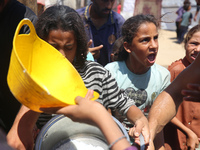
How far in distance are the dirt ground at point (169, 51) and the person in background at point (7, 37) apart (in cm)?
508

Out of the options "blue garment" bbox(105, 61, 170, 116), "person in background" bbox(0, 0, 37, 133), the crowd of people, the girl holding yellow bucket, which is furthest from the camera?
"blue garment" bbox(105, 61, 170, 116)

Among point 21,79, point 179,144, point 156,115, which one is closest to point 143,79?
point 156,115

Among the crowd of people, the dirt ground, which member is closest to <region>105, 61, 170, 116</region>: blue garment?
the crowd of people

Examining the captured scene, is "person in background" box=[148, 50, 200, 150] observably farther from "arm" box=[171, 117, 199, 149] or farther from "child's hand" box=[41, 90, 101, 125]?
"child's hand" box=[41, 90, 101, 125]

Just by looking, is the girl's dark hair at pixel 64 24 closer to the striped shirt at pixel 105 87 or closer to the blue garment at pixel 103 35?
the striped shirt at pixel 105 87

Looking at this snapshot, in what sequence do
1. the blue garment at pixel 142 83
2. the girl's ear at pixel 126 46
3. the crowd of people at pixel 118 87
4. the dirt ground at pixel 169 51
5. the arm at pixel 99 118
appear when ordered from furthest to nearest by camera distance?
the dirt ground at pixel 169 51
the girl's ear at pixel 126 46
the blue garment at pixel 142 83
the crowd of people at pixel 118 87
the arm at pixel 99 118

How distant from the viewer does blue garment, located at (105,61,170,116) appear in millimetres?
1997

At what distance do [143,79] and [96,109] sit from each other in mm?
1172

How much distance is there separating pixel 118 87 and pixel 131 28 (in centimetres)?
75

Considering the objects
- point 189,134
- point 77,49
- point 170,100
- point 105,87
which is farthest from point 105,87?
point 189,134

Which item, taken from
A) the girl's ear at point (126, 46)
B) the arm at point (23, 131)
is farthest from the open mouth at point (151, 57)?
the arm at point (23, 131)

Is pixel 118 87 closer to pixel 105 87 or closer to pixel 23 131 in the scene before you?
pixel 105 87

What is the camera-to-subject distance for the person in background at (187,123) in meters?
2.15

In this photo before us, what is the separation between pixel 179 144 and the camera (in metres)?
2.24
